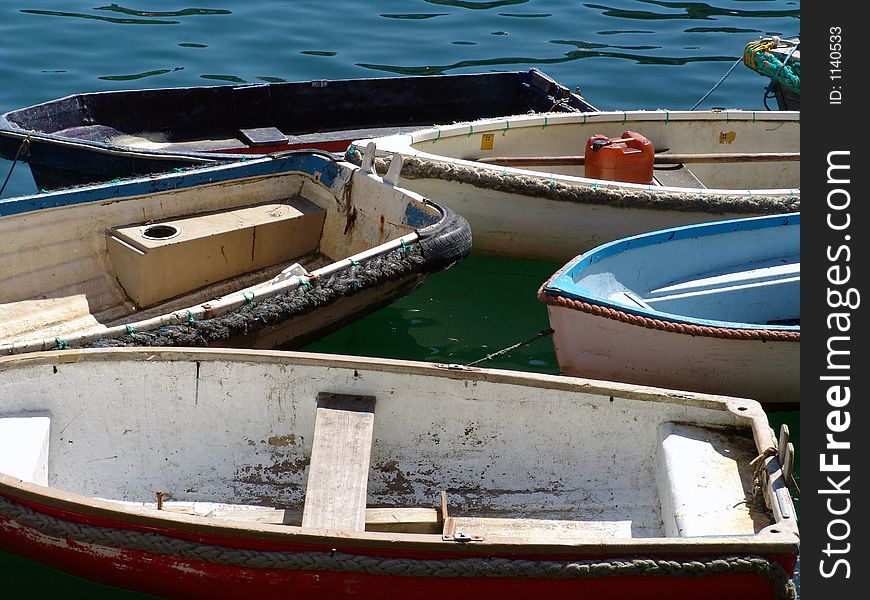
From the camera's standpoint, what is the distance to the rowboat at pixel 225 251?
5320 mm

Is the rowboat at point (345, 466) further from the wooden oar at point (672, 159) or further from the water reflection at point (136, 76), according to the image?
the water reflection at point (136, 76)

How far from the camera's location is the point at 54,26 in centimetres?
1160

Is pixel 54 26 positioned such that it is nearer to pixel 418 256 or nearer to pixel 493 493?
pixel 418 256

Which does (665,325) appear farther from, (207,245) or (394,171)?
(207,245)

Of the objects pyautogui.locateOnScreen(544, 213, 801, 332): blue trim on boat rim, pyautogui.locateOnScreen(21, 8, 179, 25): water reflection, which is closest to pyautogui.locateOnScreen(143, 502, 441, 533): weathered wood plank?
pyautogui.locateOnScreen(544, 213, 801, 332): blue trim on boat rim

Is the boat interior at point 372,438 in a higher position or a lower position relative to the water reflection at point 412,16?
lower

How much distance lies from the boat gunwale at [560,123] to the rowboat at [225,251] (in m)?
0.53

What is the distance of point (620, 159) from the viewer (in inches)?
278

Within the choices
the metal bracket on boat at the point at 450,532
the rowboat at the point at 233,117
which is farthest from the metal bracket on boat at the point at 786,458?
the rowboat at the point at 233,117

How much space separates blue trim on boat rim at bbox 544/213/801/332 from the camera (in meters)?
5.25

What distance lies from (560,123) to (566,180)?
1.08 metres

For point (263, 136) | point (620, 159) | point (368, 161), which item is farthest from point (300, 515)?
point (263, 136)

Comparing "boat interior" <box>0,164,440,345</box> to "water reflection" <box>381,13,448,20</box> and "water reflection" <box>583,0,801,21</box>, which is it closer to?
"water reflection" <box>381,13,448,20</box>

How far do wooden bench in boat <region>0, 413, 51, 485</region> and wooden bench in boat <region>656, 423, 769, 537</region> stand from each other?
2.46 metres
